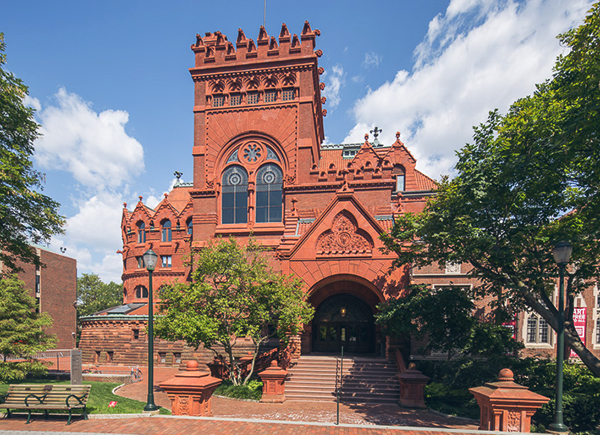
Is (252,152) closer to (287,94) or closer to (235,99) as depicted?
(235,99)

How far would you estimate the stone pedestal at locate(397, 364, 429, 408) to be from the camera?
14.8m

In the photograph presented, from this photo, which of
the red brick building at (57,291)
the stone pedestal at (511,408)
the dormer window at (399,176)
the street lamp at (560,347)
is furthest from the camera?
the red brick building at (57,291)

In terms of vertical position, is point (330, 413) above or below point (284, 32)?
below

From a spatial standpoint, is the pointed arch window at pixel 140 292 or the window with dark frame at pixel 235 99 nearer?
the window with dark frame at pixel 235 99

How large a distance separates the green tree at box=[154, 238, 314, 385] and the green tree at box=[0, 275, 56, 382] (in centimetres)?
672

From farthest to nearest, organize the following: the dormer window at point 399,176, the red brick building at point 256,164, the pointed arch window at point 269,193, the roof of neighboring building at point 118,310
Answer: the dormer window at point 399,176 < the roof of neighboring building at point 118,310 < the pointed arch window at point 269,193 < the red brick building at point 256,164

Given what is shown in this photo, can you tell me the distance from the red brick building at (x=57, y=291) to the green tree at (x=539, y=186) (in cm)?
4992

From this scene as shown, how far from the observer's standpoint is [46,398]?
9.65m

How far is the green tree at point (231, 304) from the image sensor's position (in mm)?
17062

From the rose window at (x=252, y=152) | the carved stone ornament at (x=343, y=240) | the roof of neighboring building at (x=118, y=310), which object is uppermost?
the rose window at (x=252, y=152)

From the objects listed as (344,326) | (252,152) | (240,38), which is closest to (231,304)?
(344,326)

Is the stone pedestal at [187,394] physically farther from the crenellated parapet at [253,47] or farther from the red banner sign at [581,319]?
the crenellated parapet at [253,47]

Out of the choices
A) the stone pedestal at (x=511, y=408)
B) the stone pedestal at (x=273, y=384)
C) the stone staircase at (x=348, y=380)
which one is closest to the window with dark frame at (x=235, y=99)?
the stone staircase at (x=348, y=380)

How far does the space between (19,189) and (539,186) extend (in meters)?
19.4
